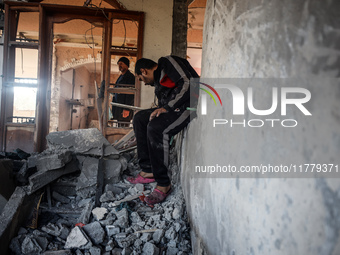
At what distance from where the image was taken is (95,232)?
1970 millimetres

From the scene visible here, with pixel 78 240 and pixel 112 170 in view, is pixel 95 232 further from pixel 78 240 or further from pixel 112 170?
pixel 112 170

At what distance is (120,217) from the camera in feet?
6.93

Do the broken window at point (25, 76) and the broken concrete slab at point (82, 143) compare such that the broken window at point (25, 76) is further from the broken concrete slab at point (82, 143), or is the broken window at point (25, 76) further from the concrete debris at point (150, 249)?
the concrete debris at point (150, 249)

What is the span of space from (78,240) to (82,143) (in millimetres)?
1367

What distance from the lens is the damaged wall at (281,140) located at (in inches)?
25.0

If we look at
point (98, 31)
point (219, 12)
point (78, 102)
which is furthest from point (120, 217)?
point (78, 102)

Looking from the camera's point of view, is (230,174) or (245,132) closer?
(245,132)

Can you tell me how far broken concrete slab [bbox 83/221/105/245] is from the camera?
1930mm

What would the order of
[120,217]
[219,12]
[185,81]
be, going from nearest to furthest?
[219,12] < [120,217] < [185,81]

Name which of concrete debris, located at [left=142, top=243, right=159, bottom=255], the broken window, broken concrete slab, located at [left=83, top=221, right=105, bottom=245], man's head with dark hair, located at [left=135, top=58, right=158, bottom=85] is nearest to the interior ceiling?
the broken window

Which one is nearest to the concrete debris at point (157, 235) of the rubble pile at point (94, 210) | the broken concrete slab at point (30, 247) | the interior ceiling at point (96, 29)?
the rubble pile at point (94, 210)

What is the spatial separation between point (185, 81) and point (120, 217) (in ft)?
4.14

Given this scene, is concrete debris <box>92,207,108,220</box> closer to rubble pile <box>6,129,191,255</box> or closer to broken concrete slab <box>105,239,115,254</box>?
rubble pile <box>6,129,191,255</box>

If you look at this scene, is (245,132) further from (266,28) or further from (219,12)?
(219,12)
